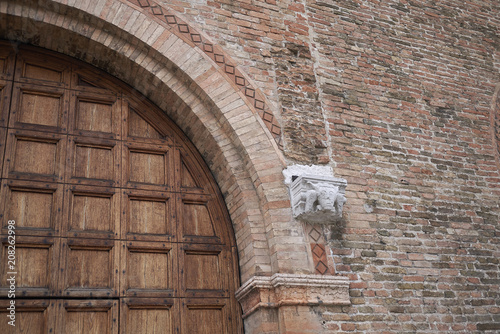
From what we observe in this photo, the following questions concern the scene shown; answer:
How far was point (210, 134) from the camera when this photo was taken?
474 centimetres

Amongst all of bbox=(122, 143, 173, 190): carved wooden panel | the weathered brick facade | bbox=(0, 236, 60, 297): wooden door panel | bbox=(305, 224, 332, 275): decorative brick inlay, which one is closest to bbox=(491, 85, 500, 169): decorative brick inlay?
the weathered brick facade

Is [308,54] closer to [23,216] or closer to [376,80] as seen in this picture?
[376,80]

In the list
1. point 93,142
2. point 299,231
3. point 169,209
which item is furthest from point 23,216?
point 299,231

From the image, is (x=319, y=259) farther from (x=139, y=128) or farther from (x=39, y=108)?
(x=39, y=108)

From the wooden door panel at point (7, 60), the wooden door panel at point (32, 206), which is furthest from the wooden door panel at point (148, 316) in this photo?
the wooden door panel at point (7, 60)

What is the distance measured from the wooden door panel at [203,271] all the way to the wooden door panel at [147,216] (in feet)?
0.84

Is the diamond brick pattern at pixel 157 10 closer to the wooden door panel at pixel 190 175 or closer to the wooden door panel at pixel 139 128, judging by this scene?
the wooden door panel at pixel 139 128

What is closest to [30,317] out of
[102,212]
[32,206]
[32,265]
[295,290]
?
[32,265]

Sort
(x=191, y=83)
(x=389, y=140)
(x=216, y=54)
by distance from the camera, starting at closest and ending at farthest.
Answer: (x=191, y=83) → (x=216, y=54) → (x=389, y=140)

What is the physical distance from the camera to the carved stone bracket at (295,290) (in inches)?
160

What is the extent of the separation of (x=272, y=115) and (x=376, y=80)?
5.07 ft

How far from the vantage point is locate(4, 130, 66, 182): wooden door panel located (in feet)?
14.0

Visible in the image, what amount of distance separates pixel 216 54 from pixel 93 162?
1.61m

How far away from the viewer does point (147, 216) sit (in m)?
4.55
